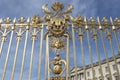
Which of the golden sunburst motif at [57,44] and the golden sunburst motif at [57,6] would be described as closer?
the golden sunburst motif at [57,44]

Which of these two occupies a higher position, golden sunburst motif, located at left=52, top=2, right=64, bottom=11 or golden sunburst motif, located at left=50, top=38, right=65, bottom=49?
golden sunburst motif, located at left=52, top=2, right=64, bottom=11

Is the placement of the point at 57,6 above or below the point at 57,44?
above

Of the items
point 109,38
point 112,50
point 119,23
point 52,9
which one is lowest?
point 112,50

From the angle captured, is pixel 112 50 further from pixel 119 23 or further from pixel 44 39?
pixel 44 39

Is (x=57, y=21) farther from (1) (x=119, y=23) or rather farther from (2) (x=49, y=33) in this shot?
(1) (x=119, y=23)

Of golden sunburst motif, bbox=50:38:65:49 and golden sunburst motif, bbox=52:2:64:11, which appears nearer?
golden sunburst motif, bbox=50:38:65:49

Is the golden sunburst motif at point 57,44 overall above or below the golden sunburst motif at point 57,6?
below

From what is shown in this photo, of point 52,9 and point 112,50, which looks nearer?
point 112,50

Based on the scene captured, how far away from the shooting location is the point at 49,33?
605cm

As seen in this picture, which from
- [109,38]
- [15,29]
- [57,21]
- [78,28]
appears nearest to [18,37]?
[15,29]

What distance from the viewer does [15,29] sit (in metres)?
6.02

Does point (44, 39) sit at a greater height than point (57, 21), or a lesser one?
lesser

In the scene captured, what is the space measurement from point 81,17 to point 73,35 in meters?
0.74

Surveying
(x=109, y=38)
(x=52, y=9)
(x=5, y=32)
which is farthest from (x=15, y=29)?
(x=109, y=38)
